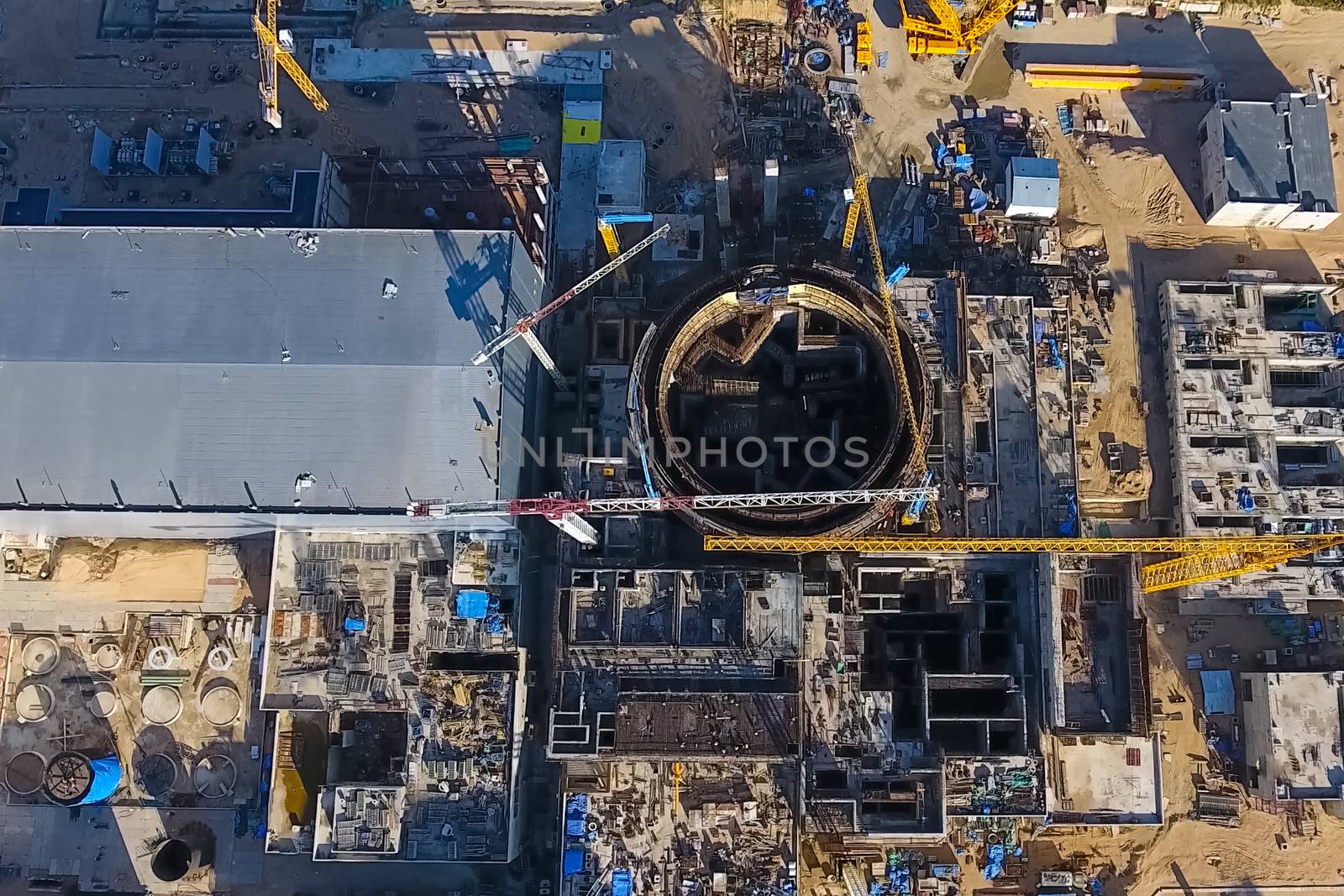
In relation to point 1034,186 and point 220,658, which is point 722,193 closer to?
point 1034,186

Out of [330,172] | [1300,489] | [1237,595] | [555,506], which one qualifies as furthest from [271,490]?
[1300,489]

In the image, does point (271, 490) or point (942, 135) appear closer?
point (271, 490)

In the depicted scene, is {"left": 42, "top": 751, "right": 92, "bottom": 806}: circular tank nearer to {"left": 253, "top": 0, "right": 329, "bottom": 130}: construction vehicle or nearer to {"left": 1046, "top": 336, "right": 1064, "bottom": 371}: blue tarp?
{"left": 253, "top": 0, "right": 329, "bottom": 130}: construction vehicle

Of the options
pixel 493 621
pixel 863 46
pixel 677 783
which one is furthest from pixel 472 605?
pixel 863 46

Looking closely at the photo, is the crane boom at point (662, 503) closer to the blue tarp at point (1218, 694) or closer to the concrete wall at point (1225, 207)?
Answer: the blue tarp at point (1218, 694)

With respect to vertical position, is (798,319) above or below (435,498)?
above

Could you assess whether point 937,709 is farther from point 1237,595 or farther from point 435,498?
point 435,498
